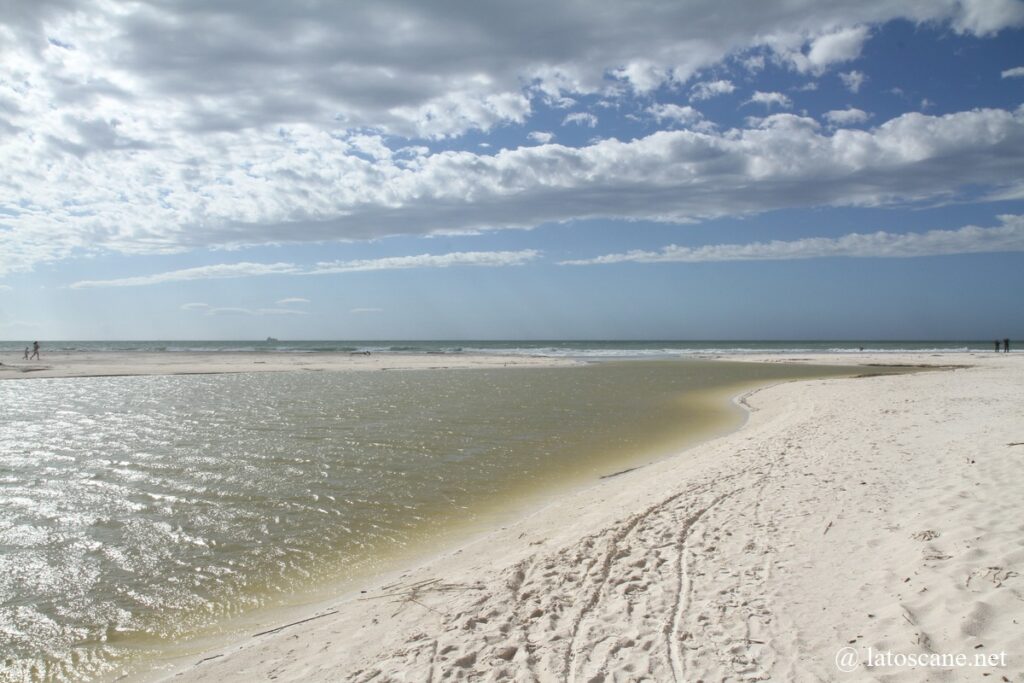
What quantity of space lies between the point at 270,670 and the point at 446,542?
10.5 ft

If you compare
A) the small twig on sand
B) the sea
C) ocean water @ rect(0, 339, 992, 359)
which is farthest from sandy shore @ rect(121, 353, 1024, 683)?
ocean water @ rect(0, 339, 992, 359)

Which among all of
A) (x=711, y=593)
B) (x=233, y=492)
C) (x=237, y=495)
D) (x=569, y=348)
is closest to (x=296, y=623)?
(x=711, y=593)

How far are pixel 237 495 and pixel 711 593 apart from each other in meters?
7.52

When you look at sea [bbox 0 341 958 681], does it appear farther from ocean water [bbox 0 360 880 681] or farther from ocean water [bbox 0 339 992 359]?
ocean water [bbox 0 339 992 359]

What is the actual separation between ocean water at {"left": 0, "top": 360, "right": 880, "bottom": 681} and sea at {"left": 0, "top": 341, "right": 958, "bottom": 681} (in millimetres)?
31

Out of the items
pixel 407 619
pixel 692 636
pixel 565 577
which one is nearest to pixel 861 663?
pixel 692 636

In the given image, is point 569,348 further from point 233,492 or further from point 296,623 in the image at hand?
point 296,623

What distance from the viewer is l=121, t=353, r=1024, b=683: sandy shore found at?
427cm

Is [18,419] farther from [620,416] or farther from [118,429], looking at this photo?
[620,416]

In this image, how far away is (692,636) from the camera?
4.59 metres

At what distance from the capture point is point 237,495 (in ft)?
31.5

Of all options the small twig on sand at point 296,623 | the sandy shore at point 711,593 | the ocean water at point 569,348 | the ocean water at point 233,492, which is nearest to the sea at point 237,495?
the ocean water at point 233,492

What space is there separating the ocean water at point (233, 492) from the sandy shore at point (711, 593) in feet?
3.21

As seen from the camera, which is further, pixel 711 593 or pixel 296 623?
pixel 296 623
